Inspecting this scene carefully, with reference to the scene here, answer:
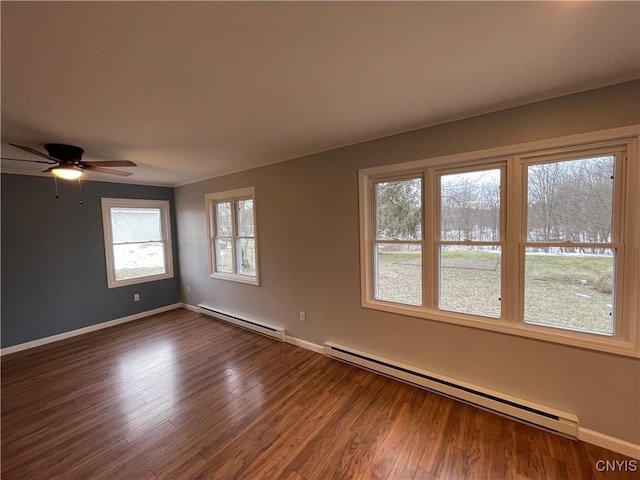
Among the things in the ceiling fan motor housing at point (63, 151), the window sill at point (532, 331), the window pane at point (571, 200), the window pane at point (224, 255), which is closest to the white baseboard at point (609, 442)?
the window sill at point (532, 331)

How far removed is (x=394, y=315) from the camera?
8.66 ft

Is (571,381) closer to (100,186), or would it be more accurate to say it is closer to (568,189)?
(568,189)

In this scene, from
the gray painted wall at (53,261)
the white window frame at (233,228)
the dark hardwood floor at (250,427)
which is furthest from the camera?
the white window frame at (233,228)

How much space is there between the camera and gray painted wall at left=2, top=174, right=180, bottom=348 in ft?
11.2

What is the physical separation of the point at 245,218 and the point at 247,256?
1.99ft

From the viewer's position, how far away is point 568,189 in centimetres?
188

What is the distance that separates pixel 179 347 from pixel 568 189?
172 inches

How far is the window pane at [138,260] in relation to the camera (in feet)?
14.5

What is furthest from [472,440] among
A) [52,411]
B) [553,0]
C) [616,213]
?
[52,411]

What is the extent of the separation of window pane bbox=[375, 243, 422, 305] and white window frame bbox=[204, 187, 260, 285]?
1.85m

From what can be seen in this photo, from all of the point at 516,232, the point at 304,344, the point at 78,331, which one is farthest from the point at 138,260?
the point at 516,232

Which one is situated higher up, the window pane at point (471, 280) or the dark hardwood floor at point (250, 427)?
the window pane at point (471, 280)

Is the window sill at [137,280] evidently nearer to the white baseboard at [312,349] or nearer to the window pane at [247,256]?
the white baseboard at [312,349]

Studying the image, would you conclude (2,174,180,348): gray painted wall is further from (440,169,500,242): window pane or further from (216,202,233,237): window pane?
(440,169,500,242): window pane
